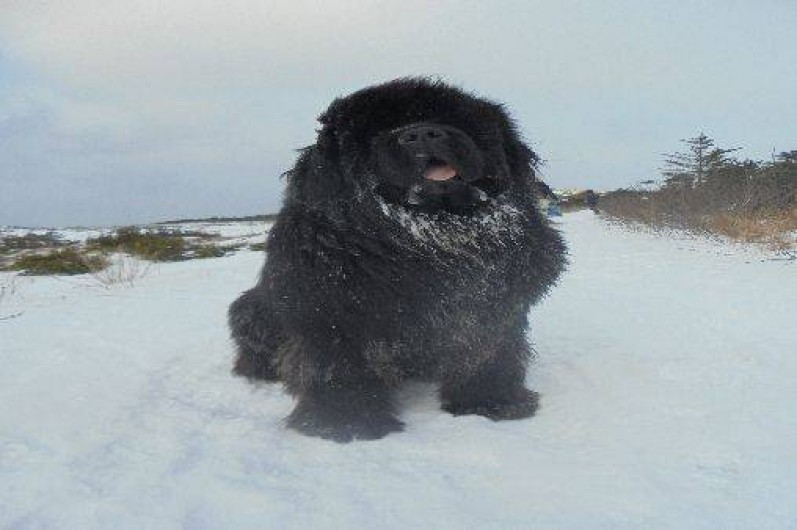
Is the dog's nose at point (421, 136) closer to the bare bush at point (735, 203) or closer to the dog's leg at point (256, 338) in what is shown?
the dog's leg at point (256, 338)

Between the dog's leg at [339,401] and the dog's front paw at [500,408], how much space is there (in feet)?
1.01

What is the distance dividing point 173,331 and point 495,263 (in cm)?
256

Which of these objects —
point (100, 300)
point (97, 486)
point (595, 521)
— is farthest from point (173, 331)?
point (595, 521)

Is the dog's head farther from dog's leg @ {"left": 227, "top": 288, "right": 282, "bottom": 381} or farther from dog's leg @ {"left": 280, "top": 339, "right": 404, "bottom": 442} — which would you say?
dog's leg @ {"left": 227, "top": 288, "right": 282, "bottom": 381}

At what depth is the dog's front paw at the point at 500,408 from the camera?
261 cm

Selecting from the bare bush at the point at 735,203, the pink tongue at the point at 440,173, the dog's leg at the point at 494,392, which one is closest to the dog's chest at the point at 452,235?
the pink tongue at the point at 440,173

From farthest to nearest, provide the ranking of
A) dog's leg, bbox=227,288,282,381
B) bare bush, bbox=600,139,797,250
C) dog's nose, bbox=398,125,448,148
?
bare bush, bbox=600,139,797,250, dog's leg, bbox=227,288,282,381, dog's nose, bbox=398,125,448,148

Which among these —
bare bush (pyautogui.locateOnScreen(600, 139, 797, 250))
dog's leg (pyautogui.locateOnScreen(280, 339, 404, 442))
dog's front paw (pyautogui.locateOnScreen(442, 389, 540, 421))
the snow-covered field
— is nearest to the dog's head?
dog's leg (pyautogui.locateOnScreen(280, 339, 404, 442))

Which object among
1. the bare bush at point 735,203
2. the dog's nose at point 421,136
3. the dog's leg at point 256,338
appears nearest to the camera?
the dog's nose at point 421,136

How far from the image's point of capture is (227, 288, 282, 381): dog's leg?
10.00ft

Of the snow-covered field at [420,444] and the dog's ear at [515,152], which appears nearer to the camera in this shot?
the snow-covered field at [420,444]

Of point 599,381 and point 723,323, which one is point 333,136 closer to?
point 599,381

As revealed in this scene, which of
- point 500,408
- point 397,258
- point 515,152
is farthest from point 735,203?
point 397,258

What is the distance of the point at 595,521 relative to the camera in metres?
1.67
